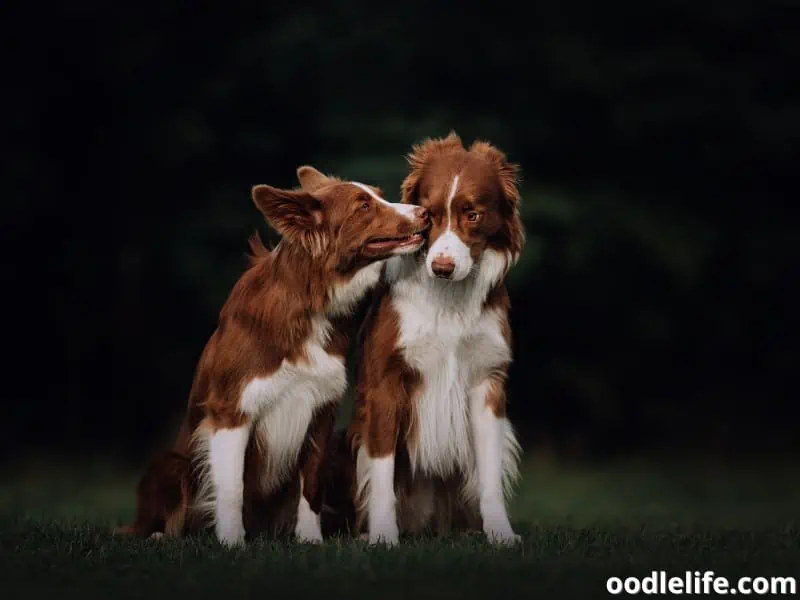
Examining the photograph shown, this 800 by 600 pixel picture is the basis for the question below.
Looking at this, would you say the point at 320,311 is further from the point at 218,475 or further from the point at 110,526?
the point at 110,526

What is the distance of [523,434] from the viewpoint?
14805mm

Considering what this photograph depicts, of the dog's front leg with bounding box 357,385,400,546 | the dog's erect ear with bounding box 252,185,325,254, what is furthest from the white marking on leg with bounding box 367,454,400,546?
the dog's erect ear with bounding box 252,185,325,254

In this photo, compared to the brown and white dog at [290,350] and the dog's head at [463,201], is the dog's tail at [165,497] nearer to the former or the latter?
the brown and white dog at [290,350]

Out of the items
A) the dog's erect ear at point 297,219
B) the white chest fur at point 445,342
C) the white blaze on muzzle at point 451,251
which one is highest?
the dog's erect ear at point 297,219

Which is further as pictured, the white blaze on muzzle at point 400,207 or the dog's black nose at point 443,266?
the white blaze on muzzle at point 400,207

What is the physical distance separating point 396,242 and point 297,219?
20.9 inches

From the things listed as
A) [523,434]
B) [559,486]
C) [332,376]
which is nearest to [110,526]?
[332,376]

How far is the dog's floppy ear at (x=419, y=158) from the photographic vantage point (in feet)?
20.8

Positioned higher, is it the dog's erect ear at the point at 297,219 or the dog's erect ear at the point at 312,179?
the dog's erect ear at the point at 312,179

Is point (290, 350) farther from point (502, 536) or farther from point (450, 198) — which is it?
point (502, 536)

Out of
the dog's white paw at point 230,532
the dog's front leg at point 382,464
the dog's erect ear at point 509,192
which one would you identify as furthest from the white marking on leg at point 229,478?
the dog's erect ear at point 509,192

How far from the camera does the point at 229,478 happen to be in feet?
19.8

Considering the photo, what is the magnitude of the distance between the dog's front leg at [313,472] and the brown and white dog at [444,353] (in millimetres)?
188

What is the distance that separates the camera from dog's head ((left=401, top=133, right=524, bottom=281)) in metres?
5.91
